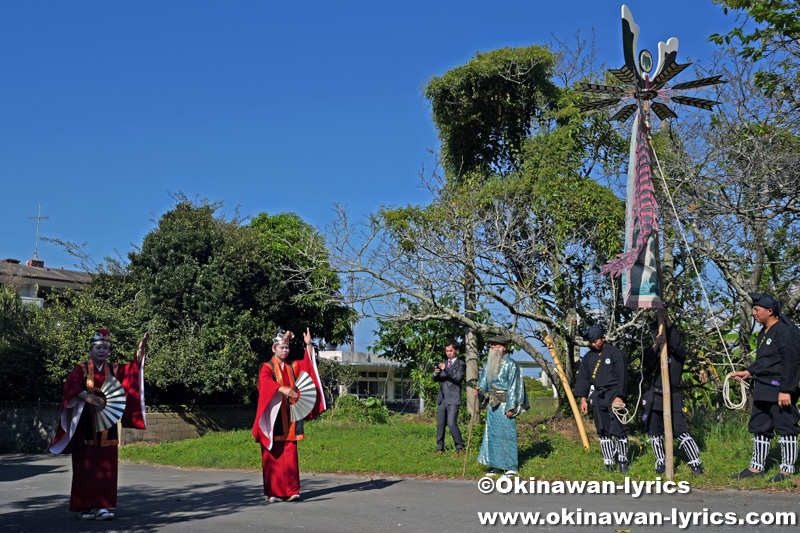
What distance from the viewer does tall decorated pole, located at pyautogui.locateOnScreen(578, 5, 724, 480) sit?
7.77m

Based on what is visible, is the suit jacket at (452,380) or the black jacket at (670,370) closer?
the black jacket at (670,370)

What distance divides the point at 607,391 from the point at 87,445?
246 inches

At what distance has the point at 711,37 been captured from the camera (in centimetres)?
1048

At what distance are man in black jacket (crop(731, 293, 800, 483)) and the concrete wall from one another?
Result: 1354cm

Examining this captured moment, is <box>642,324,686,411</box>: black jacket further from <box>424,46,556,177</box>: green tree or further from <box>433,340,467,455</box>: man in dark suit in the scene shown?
<box>424,46,556,177</box>: green tree

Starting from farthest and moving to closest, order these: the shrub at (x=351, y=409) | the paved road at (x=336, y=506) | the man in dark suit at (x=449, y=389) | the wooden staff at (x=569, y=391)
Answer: the shrub at (x=351, y=409) < the man in dark suit at (x=449, y=389) < the wooden staff at (x=569, y=391) < the paved road at (x=336, y=506)

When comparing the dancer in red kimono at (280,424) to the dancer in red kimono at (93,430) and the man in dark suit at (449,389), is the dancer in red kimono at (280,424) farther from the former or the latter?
the man in dark suit at (449,389)

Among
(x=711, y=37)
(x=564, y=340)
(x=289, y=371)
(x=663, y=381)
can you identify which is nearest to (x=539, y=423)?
(x=564, y=340)

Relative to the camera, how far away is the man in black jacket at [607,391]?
28.4 feet

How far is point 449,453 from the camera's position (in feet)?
36.1

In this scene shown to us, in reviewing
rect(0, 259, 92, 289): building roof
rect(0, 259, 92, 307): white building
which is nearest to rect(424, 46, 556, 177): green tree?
rect(0, 259, 92, 289): building roof

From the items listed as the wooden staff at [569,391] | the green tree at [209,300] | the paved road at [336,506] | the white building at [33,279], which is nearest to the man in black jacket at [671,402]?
the paved road at [336,506]

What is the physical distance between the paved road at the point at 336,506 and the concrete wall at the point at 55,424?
7264 millimetres

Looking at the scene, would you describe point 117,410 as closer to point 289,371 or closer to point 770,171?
point 289,371
